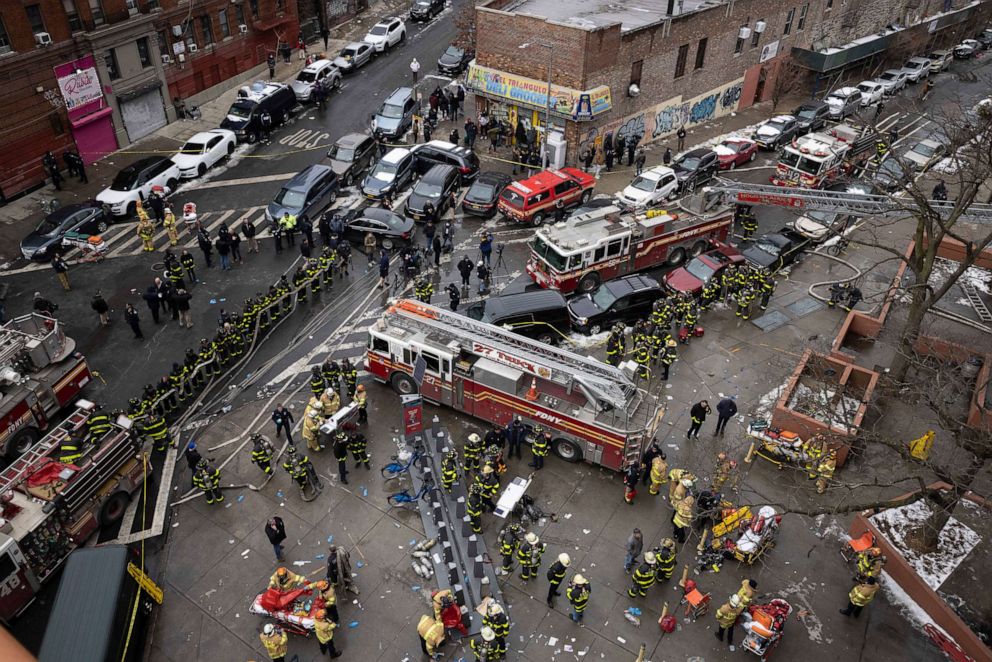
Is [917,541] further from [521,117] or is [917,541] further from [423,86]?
[423,86]

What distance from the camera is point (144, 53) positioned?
36.1 metres

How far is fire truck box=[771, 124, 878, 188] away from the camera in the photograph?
3312 cm

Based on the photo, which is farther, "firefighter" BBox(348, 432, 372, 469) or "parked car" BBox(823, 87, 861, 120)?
"parked car" BBox(823, 87, 861, 120)

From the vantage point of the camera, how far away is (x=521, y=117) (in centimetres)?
3647

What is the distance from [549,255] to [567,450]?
856 centimetres

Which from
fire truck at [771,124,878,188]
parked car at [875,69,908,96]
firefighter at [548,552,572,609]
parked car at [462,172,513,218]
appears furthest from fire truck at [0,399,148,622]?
parked car at [875,69,908,96]

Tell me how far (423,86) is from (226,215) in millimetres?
17966

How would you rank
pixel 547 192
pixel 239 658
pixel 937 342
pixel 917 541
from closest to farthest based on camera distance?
pixel 239 658, pixel 917 541, pixel 937 342, pixel 547 192

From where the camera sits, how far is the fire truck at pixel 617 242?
25.0 metres

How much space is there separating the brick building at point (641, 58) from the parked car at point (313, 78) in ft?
32.4

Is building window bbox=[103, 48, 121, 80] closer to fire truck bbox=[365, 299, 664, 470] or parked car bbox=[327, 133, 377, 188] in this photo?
parked car bbox=[327, 133, 377, 188]

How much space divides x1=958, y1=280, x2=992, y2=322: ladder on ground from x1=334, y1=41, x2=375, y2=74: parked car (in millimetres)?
34876

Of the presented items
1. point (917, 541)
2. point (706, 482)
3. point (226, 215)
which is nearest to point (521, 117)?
point (226, 215)

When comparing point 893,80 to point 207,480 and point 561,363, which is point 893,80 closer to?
point 561,363
